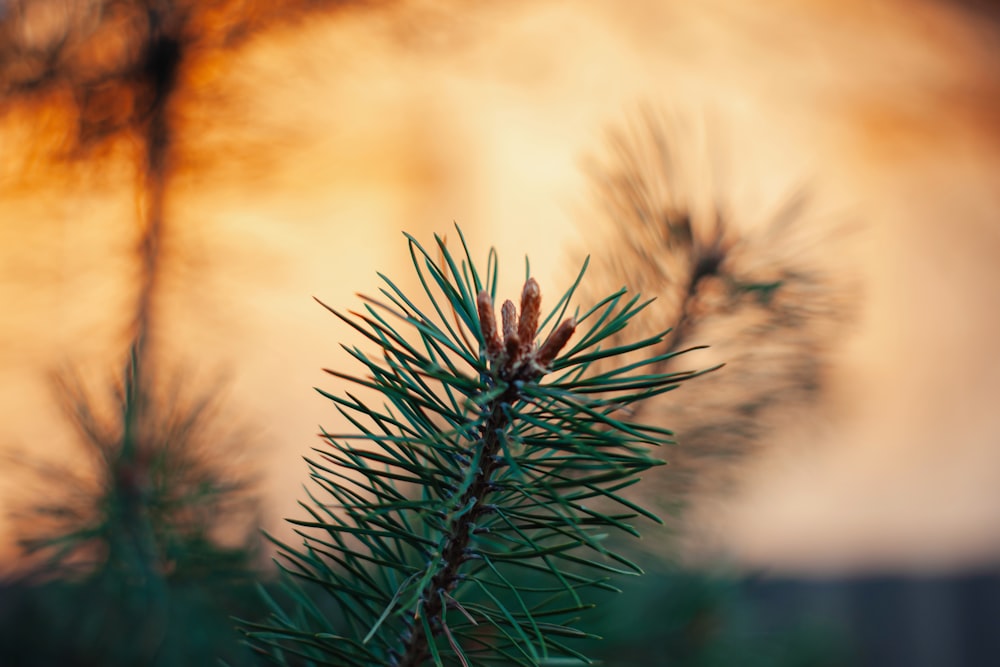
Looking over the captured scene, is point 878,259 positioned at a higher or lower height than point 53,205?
higher

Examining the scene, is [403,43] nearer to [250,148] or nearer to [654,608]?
[250,148]

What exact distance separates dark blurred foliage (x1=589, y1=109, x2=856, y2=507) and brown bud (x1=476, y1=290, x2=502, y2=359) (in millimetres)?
133

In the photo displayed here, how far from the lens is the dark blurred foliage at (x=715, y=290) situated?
10.2 inches

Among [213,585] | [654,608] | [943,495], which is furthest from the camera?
[943,495]

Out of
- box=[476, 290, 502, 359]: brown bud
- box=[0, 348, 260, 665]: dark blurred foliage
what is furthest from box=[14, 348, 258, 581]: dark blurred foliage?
box=[476, 290, 502, 359]: brown bud

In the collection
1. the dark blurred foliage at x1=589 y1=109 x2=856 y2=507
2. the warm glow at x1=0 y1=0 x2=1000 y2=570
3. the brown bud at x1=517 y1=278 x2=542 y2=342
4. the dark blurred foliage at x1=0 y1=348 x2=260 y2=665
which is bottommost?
the dark blurred foliage at x1=0 y1=348 x2=260 y2=665

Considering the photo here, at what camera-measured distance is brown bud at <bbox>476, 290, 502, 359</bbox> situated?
130mm

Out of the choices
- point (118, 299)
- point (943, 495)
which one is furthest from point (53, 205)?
point (943, 495)

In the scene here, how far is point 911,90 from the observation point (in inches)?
42.2

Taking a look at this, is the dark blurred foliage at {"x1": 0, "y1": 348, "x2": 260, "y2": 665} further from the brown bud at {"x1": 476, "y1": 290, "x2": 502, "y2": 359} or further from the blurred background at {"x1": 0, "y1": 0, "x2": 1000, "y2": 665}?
the brown bud at {"x1": 476, "y1": 290, "x2": 502, "y2": 359}

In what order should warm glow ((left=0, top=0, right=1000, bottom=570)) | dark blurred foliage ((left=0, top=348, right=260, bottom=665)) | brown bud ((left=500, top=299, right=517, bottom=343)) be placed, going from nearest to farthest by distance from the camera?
1. brown bud ((left=500, top=299, right=517, bottom=343))
2. dark blurred foliage ((left=0, top=348, right=260, bottom=665))
3. warm glow ((left=0, top=0, right=1000, bottom=570))

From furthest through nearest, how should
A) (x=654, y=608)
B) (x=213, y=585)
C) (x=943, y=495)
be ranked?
(x=943, y=495), (x=654, y=608), (x=213, y=585)

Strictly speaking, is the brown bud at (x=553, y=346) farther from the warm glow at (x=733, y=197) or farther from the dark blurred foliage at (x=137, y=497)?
the warm glow at (x=733, y=197)

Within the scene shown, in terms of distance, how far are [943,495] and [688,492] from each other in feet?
3.29
